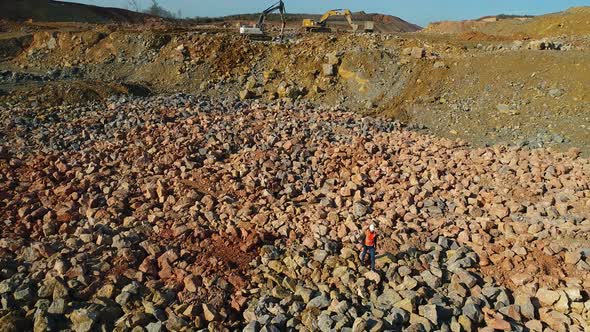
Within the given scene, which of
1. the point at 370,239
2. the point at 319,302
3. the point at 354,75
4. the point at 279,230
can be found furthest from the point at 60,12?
the point at 319,302

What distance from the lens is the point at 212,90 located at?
17.6 m

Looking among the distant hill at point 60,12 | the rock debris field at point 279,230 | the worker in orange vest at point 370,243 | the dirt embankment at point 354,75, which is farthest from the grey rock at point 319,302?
the distant hill at point 60,12

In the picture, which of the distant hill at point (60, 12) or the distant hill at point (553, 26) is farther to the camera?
the distant hill at point (60, 12)

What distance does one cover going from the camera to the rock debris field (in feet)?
19.3

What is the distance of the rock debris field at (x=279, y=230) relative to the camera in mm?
5887

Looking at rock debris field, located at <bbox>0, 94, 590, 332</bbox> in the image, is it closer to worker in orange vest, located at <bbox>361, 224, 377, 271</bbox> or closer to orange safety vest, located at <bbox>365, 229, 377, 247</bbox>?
worker in orange vest, located at <bbox>361, 224, 377, 271</bbox>

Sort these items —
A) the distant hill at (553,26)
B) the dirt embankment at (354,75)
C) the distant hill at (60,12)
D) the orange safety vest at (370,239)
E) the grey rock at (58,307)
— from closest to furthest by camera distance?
1. the grey rock at (58,307)
2. the orange safety vest at (370,239)
3. the dirt embankment at (354,75)
4. the distant hill at (553,26)
5. the distant hill at (60,12)

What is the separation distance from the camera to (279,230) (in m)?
7.75

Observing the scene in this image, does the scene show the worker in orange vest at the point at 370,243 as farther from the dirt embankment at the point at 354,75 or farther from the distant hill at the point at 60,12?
the distant hill at the point at 60,12

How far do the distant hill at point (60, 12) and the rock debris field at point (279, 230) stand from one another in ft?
87.5

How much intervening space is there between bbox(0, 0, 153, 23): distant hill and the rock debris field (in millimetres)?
26676

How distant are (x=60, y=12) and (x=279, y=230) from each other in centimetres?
3724

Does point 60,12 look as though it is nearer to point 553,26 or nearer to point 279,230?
point 553,26

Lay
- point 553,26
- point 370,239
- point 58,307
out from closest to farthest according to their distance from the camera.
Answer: point 58,307
point 370,239
point 553,26
